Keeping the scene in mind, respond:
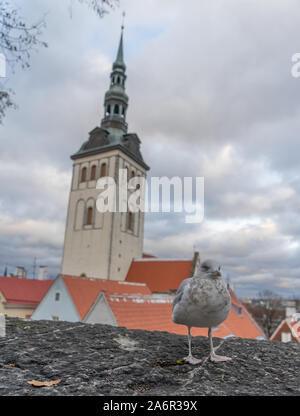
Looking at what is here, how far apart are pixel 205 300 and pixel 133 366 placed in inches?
29.6

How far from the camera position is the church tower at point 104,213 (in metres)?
31.5

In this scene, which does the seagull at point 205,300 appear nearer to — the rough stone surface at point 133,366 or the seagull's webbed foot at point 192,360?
the seagull's webbed foot at point 192,360

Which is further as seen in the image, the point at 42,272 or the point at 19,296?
the point at 42,272

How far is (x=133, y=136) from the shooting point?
35.7 m

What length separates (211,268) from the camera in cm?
258

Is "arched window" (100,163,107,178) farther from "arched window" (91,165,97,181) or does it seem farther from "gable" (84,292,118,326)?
"gable" (84,292,118,326)

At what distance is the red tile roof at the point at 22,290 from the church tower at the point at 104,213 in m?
3.63

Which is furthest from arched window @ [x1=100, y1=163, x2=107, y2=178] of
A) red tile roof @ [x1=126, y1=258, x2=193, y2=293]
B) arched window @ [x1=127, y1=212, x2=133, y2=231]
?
red tile roof @ [x1=126, y1=258, x2=193, y2=293]

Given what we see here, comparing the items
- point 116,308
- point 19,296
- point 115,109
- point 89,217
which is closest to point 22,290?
point 19,296

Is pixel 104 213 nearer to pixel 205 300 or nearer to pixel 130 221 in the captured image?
pixel 130 221

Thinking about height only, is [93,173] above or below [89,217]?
above

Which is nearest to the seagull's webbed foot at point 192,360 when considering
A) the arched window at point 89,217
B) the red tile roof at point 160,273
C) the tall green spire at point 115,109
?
the red tile roof at point 160,273

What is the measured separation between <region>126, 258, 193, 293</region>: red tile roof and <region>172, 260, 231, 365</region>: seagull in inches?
1014
